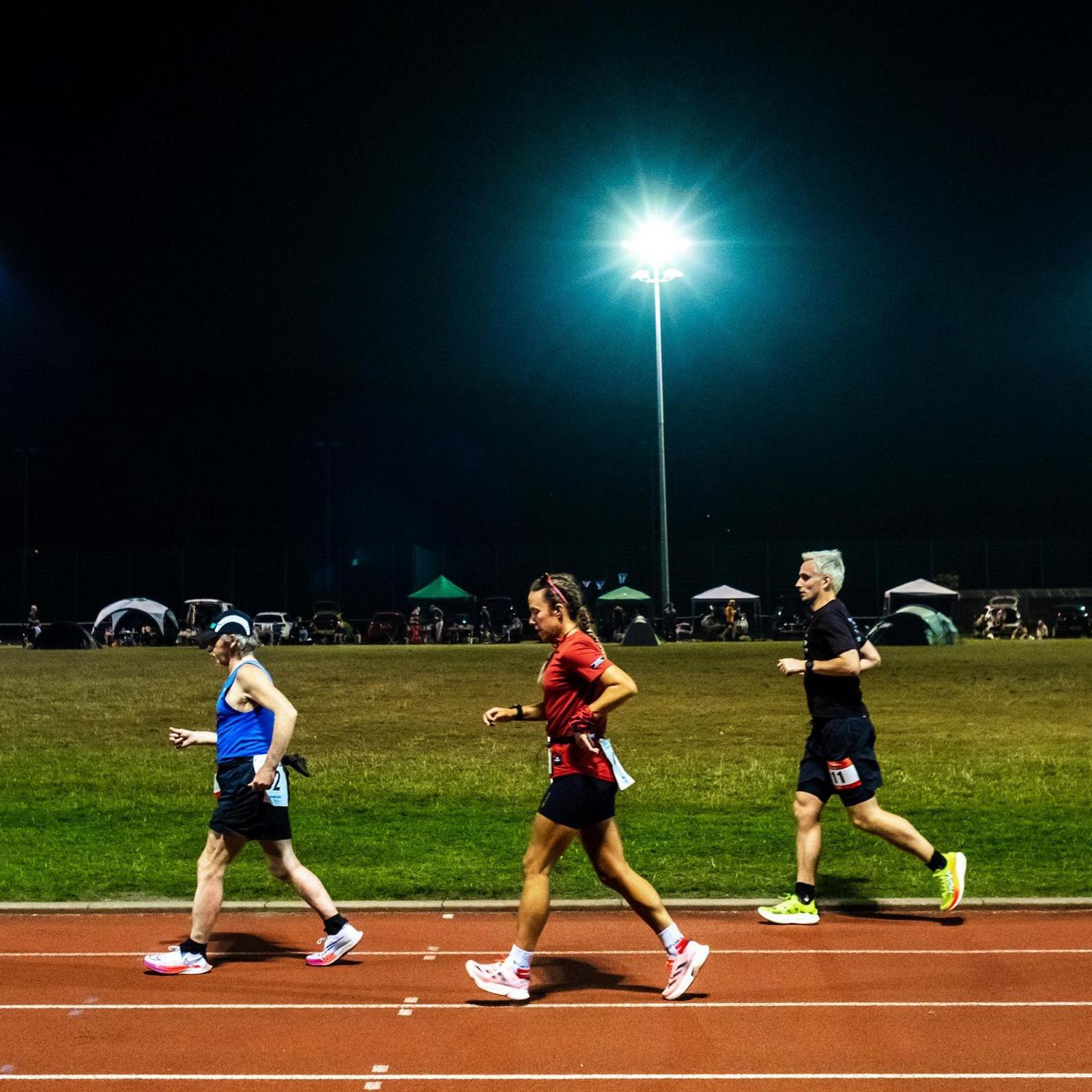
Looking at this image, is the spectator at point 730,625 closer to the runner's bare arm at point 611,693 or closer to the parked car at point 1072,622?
the parked car at point 1072,622

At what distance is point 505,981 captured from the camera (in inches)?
251

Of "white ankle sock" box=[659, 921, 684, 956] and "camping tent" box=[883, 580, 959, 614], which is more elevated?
"white ankle sock" box=[659, 921, 684, 956]

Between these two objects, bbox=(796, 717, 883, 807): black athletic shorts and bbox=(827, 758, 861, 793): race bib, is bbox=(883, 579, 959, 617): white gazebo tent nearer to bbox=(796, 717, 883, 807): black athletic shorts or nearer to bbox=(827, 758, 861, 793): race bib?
bbox=(796, 717, 883, 807): black athletic shorts

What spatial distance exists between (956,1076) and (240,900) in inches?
200

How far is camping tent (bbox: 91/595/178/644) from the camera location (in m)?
53.6

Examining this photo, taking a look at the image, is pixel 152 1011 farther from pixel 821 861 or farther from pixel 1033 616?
pixel 1033 616

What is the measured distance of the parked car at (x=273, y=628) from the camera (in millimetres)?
54281

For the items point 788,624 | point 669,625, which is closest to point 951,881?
point 669,625

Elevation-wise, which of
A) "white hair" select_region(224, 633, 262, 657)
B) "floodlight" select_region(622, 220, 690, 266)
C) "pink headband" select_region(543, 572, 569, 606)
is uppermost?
"floodlight" select_region(622, 220, 690, 266)

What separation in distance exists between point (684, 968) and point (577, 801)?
94 centimetres

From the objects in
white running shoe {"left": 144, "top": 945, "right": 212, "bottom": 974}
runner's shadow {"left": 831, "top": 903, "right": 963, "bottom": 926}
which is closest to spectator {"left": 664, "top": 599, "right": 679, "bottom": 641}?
runner's shadow {"left": 831, "top": 903, "right": 963, "bottom": 926}

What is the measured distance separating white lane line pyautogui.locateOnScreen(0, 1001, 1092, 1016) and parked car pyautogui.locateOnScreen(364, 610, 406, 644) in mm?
48196

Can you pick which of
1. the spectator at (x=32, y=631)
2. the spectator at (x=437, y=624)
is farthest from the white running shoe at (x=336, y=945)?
the spectator at (x=437, y=624)

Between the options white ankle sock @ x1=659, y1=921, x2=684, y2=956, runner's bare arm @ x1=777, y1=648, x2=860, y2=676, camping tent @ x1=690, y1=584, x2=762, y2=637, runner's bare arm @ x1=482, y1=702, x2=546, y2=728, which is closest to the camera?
white ankle sock @ x1=659, y1=921, x2=684, y2=956
